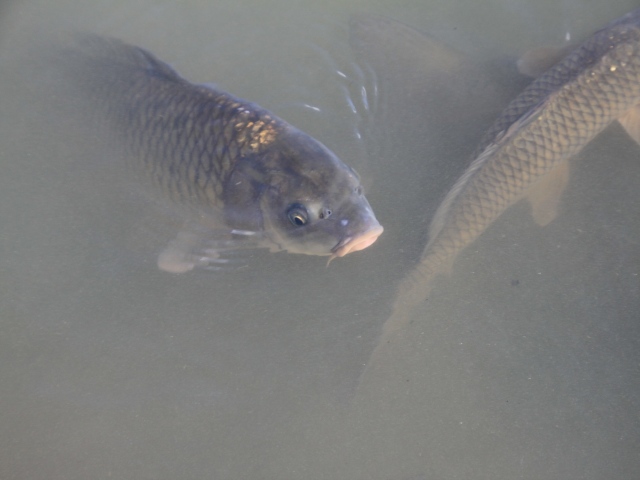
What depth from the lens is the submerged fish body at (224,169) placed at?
1920mm

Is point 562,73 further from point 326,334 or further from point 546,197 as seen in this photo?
point 326,334

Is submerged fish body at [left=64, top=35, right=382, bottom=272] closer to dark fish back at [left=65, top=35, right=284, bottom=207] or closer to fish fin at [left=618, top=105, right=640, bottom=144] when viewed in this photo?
dark fish back at [left=65, top=35, right=284, bottom=207]

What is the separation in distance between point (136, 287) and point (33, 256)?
0.50 meters

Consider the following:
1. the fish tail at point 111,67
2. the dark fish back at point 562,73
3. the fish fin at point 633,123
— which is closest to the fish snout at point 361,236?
the dark fish back at point 562,73

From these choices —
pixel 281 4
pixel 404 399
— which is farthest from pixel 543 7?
pixel 404 399

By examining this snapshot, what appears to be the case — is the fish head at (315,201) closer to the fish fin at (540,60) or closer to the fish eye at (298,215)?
the fish eye at (298,215)

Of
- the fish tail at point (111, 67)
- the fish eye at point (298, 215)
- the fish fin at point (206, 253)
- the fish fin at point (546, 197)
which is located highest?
the fish fin at point (546, 197)

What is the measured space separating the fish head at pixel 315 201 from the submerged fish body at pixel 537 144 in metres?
0.46

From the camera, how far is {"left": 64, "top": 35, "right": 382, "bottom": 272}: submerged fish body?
75.6 inches

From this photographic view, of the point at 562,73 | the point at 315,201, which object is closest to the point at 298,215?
the point at 315,201

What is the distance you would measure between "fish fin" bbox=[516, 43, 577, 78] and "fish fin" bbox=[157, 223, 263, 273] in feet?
5.57

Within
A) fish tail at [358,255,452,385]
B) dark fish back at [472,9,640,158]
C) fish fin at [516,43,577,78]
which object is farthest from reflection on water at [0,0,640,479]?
fish fin at [516,43,577,78]

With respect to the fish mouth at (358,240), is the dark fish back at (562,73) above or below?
above

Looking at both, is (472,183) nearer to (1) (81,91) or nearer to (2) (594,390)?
(2) (594,390)
